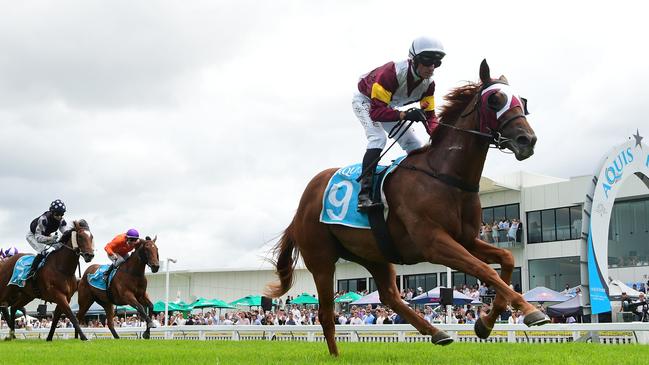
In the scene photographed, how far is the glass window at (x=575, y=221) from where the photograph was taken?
1607 inches

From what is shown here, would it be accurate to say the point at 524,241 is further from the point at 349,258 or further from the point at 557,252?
the point at 349,258

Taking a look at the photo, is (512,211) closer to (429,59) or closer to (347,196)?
(347,196)

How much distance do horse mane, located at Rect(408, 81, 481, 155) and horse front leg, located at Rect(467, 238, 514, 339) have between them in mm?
1210

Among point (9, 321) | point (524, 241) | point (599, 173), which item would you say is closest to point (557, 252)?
point (524, 241)

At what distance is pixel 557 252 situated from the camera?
4209 centimetres

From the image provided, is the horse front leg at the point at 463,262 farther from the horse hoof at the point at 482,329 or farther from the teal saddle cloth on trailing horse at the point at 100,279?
the teal saddle cloth on trailing horse at the point at 100,279

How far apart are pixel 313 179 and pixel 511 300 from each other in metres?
3.69

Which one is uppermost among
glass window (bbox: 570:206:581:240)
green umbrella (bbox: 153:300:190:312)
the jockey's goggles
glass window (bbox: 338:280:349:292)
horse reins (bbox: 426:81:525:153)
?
glass window (bbox: 570:206:581:240)

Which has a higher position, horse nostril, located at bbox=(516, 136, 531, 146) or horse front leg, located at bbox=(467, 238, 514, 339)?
horse nostril, located at bbox=(516, 136, 531, 146)

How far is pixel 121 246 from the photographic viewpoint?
18188mm

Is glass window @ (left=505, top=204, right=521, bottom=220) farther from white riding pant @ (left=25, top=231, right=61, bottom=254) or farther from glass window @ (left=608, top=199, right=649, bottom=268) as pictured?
white riding pant @ (left=25, top=231, right=61, bottom=254)

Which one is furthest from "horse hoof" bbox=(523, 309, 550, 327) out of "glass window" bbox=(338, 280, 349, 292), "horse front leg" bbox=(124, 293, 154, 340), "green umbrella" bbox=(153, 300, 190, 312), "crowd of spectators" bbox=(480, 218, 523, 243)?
"glass window" bbox=(338, 280, 349, 292)

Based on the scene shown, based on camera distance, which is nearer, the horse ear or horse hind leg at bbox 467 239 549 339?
horse hind leg at bbox 467 239 549 339

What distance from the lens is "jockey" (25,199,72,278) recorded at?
15.7m
